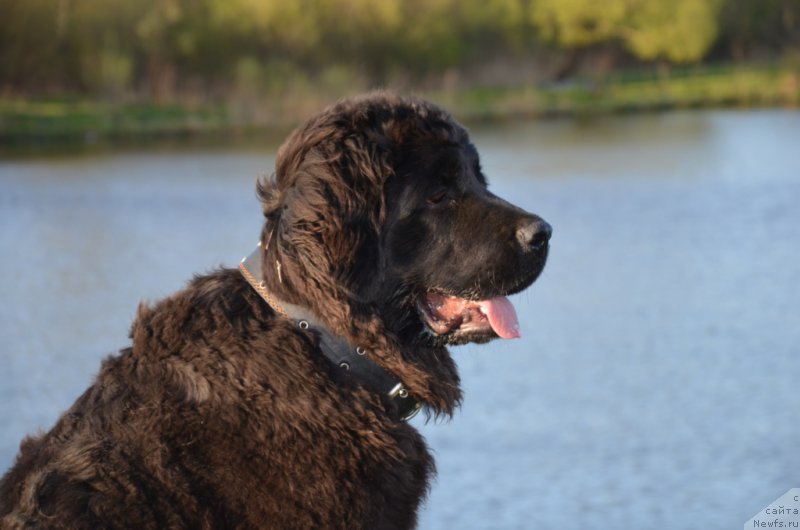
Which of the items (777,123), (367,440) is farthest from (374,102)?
(777,123)

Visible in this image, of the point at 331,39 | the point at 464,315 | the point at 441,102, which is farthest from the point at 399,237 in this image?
the point at 331,39

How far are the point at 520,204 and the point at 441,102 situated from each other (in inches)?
619

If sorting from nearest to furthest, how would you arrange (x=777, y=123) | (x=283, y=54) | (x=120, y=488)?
(x=120, y=488)
(x=777, y=123)
(x=283, y=54)

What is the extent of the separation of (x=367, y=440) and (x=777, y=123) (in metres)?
27.4

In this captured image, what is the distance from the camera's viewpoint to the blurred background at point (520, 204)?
697cm

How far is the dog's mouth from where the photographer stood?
3285mm

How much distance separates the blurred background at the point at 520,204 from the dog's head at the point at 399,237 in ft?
0.93

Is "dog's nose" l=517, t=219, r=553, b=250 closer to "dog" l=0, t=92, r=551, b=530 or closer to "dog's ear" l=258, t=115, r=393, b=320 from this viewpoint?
"dog" l=0, t=92, r=551, b=530

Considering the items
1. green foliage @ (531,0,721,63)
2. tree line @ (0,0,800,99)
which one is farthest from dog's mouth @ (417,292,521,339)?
green foliage @ (531,0,721,63)

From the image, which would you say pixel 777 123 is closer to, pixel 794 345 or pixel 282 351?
pixel 794 345

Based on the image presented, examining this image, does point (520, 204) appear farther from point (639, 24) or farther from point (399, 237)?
point (639, 24)

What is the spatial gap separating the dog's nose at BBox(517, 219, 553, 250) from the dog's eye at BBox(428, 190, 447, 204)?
230 millimetres

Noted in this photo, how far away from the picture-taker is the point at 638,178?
18672 mm

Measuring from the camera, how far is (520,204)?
1603 centimetres
